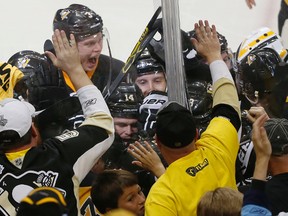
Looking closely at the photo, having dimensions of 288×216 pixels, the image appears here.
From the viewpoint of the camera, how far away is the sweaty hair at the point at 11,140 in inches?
122

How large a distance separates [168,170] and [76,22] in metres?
1.40

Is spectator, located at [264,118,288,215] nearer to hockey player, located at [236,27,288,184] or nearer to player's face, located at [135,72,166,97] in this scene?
hockey player, located at [236,27,288,184]

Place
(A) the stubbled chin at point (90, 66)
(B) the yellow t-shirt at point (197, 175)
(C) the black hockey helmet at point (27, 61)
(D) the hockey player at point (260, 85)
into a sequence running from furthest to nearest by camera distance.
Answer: (A) the stubbled chin at point (90, 66), (C) the black hockey helmet at point (27, 61), (D) the hockey player at point (260, 85), (B) the yellow t-shirt at point (197, 175)

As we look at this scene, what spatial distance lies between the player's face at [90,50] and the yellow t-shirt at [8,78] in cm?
36

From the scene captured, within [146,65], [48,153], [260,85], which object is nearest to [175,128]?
[48,153]

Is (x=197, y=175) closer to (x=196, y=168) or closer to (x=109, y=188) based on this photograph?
(x=196, y=168)

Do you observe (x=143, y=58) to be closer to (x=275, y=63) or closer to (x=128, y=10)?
(x=275, y=63)

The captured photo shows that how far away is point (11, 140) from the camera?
311 centimetres

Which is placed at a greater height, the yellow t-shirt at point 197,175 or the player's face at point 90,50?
the player's face at point 90,50

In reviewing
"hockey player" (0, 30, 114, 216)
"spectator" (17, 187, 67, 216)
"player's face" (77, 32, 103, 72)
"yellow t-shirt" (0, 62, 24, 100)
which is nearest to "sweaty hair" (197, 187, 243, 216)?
"hockey player" (0, 30, 114, 216)

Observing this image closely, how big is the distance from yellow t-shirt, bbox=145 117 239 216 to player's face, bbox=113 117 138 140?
2.50ft

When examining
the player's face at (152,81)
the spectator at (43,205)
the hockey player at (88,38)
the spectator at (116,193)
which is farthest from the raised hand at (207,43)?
the spectator at (43,205)

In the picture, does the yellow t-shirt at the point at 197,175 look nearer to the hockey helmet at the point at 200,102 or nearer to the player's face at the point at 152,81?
the hockey helmet at the point at 200,102

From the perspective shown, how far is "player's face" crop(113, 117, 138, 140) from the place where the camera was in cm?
400
